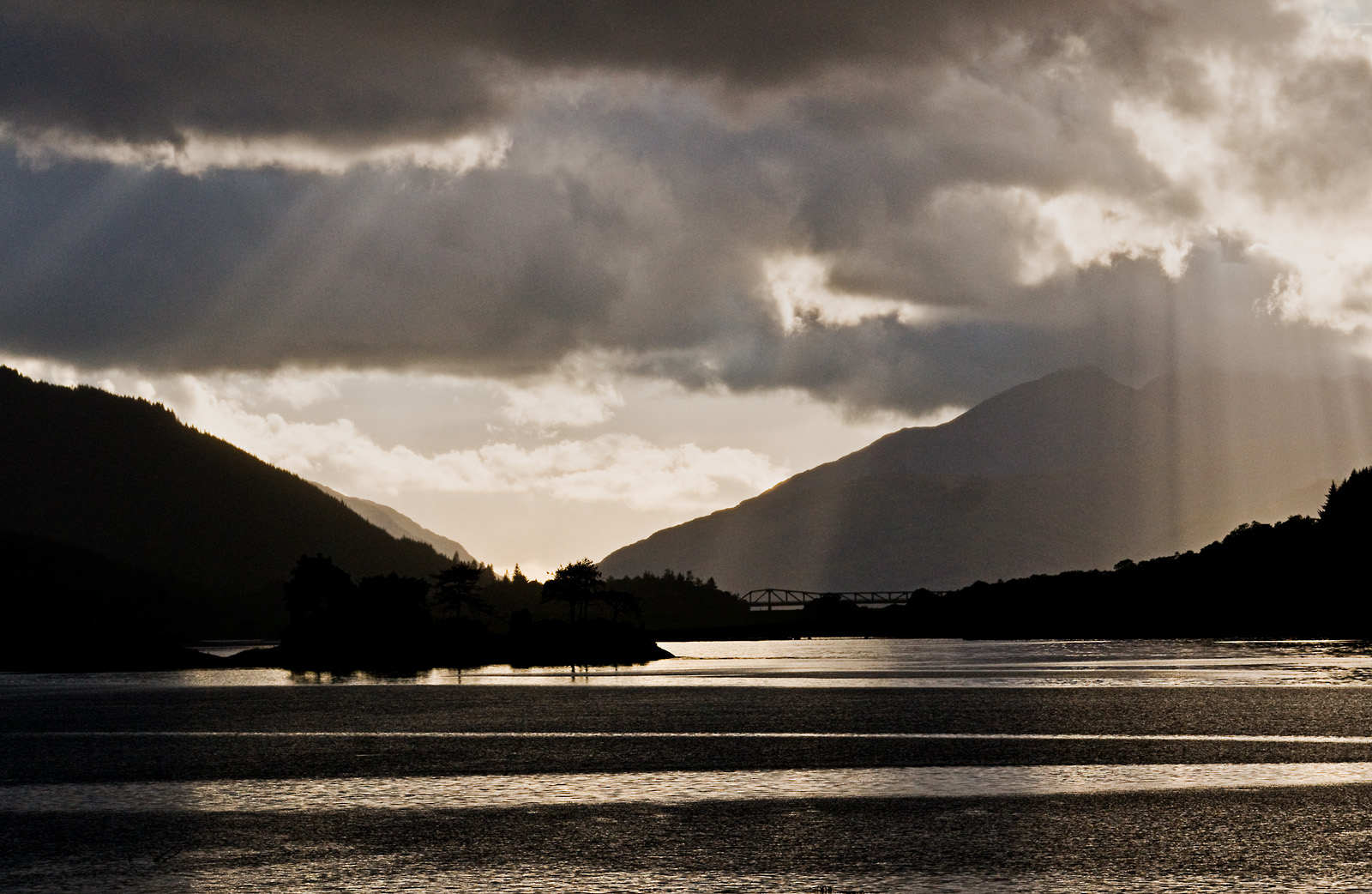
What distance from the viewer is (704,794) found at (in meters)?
42.0

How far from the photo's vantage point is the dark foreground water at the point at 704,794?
1176 inches

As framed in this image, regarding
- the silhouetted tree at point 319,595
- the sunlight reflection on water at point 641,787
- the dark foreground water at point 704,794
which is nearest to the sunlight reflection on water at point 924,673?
the dark foreground water at point 704,794

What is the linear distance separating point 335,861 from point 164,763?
2549 centimetres

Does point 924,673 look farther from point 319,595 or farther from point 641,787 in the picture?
point 319,595

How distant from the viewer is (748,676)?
5157 inches

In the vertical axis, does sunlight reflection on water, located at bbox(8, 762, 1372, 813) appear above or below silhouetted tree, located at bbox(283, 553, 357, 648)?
below

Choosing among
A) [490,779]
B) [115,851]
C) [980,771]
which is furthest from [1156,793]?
[115,851]

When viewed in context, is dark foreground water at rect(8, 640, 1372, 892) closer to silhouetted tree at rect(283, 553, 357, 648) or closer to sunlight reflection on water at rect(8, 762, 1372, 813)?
sunlight reflection on water at rect(8, 762, 1372, 813)

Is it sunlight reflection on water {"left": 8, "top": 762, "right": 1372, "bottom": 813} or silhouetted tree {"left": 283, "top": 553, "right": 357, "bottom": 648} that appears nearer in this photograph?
sunlight reflection on water {"left": 8, "top": 762, "right": 1372, "bottom": 813}

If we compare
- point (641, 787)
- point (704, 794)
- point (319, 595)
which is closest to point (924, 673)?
point (641, 787)

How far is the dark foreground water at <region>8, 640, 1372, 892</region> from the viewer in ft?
98.0

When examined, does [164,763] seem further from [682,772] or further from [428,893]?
[428,893]

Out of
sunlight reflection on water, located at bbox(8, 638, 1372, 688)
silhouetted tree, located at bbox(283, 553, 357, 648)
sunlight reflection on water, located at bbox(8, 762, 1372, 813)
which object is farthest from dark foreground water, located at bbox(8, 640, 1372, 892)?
silhouetted tree, located at bbox(283, 553, 357, 648)

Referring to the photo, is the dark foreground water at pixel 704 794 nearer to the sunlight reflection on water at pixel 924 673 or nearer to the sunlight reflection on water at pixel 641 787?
the sunlight reflection on water at pixel 641 787
